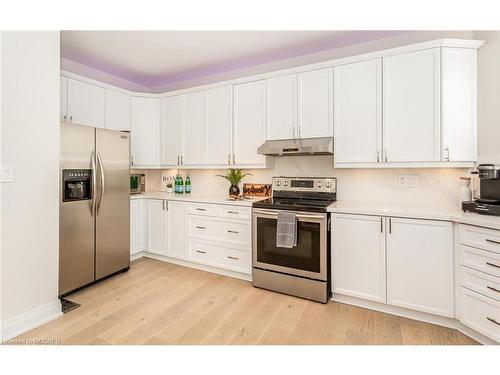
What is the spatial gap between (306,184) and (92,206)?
7.80ft

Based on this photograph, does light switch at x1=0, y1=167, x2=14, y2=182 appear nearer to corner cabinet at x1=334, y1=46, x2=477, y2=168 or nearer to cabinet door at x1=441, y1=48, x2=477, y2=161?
corner cabinet at x1=334, y1=46, x2=477, y2=168

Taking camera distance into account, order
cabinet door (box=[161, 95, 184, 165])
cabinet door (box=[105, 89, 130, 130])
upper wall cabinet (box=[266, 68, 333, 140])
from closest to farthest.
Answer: upper wall cabinet (box=[266, 68, 333, 140]) → cabinet door (box=[105, 89, 130, 130]) → cabinet door (box=[161, 95, 184, 165])

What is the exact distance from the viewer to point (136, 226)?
368 cm

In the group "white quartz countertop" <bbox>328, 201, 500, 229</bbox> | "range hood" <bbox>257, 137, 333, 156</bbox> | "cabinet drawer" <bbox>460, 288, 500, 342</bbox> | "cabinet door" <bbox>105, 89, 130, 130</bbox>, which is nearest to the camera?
"cabinet drawer" <bbox>460, 288, 500, 342</bbox>

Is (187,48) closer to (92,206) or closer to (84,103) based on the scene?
(84,103)

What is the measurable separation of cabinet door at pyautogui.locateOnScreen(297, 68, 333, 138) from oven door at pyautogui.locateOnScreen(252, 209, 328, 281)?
0.95 meters

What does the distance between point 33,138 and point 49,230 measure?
785 millimetres

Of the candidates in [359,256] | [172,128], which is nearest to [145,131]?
[172,128]

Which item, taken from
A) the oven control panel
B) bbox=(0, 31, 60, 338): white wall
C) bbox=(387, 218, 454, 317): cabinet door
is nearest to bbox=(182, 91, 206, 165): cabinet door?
the oven control panel

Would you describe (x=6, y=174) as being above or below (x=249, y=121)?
below

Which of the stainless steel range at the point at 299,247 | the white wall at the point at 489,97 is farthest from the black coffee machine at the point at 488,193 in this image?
the stainless steel range at the point at 299,247

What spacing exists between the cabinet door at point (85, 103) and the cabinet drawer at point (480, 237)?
4019 millimetres

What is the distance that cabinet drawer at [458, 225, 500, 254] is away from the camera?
184 cm

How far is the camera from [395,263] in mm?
2318
